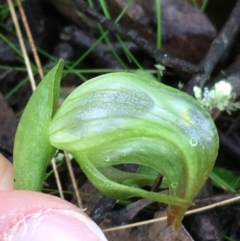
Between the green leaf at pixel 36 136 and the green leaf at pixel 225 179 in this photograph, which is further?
the green leaf at pixel 225 179

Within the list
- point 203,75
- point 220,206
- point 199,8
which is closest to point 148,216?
point 220,206

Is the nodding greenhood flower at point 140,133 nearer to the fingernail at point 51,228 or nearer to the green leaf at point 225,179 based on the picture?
the fingernail at point 51,228

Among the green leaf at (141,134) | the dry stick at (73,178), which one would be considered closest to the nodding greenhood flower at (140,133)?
the green leaf at (141,134)

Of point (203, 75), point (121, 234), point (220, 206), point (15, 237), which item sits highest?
point (203, 75)

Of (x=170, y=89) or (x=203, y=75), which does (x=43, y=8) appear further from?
(x=170, y=89)

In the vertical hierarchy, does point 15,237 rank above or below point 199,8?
below

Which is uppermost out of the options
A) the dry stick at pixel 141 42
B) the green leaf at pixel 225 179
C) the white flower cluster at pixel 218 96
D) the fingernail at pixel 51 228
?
the dry stick at pixel 141 42

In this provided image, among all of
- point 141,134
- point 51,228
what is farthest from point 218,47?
point 51,228
